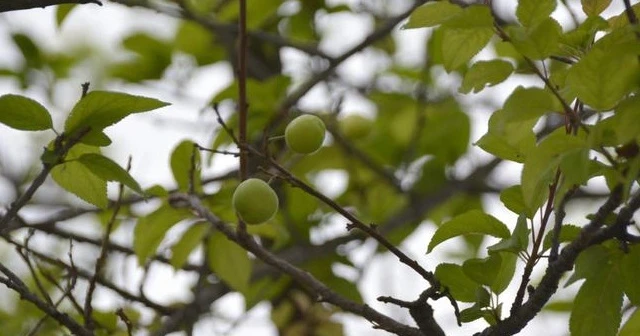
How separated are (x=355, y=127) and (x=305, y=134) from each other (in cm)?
126

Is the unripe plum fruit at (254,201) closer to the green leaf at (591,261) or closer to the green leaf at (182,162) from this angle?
the green leaf at (591,261)

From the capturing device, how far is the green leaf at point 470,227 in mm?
1222

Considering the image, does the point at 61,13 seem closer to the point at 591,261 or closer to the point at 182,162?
the point at 182,162

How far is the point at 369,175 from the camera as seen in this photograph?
2750 mm

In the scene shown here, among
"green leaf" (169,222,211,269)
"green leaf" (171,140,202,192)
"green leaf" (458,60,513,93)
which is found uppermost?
"green leaf" (171,140,202,192)

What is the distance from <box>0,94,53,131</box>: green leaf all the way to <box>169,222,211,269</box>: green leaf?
23.7 inches

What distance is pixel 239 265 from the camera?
1.82 metres

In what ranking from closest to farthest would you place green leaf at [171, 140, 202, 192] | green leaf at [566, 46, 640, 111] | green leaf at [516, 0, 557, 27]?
green leaf at [566, 46, 640, 111] → green leaf at [516, 0, 557, 27] → green leaf at [171, 140, 202, 192]

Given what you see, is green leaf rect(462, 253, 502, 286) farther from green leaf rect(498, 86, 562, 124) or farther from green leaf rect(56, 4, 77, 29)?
green leaf rect(56, 4, 77, 29)

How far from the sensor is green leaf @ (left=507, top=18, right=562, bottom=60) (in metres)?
1.04

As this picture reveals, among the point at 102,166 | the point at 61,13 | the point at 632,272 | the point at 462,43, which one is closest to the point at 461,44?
the point at 462,43

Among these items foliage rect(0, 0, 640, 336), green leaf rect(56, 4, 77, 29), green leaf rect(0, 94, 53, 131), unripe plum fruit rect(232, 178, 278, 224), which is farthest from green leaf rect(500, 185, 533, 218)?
green leaf rect(56, 4, 77, 29)

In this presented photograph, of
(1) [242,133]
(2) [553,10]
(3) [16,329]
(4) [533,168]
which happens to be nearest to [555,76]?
(2) [553,10]

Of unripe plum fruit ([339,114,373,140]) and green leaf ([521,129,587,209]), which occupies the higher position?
unripe plum fruit ([339,114,373,140])
